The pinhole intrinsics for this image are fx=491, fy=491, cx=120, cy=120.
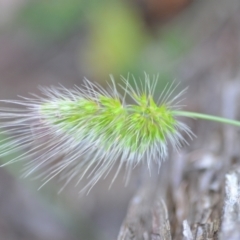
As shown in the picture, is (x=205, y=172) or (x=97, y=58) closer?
(x=205, y=172)

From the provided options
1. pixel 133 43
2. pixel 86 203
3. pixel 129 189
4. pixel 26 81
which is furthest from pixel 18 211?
pixel 133 43

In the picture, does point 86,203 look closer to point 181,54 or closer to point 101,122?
point 181,54

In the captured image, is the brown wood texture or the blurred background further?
the blurred background

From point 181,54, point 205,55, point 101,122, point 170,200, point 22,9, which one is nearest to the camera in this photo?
point 101,122

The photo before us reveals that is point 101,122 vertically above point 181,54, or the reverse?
point 181,54

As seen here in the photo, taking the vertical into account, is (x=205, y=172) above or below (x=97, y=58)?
below

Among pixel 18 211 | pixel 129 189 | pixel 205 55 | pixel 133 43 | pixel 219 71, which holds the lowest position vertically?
pixel 18 211

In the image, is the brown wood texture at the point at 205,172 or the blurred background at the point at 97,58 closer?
the brown wood texture at the point at 205,172

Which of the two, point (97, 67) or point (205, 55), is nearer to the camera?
Answer: point (205, 55)
